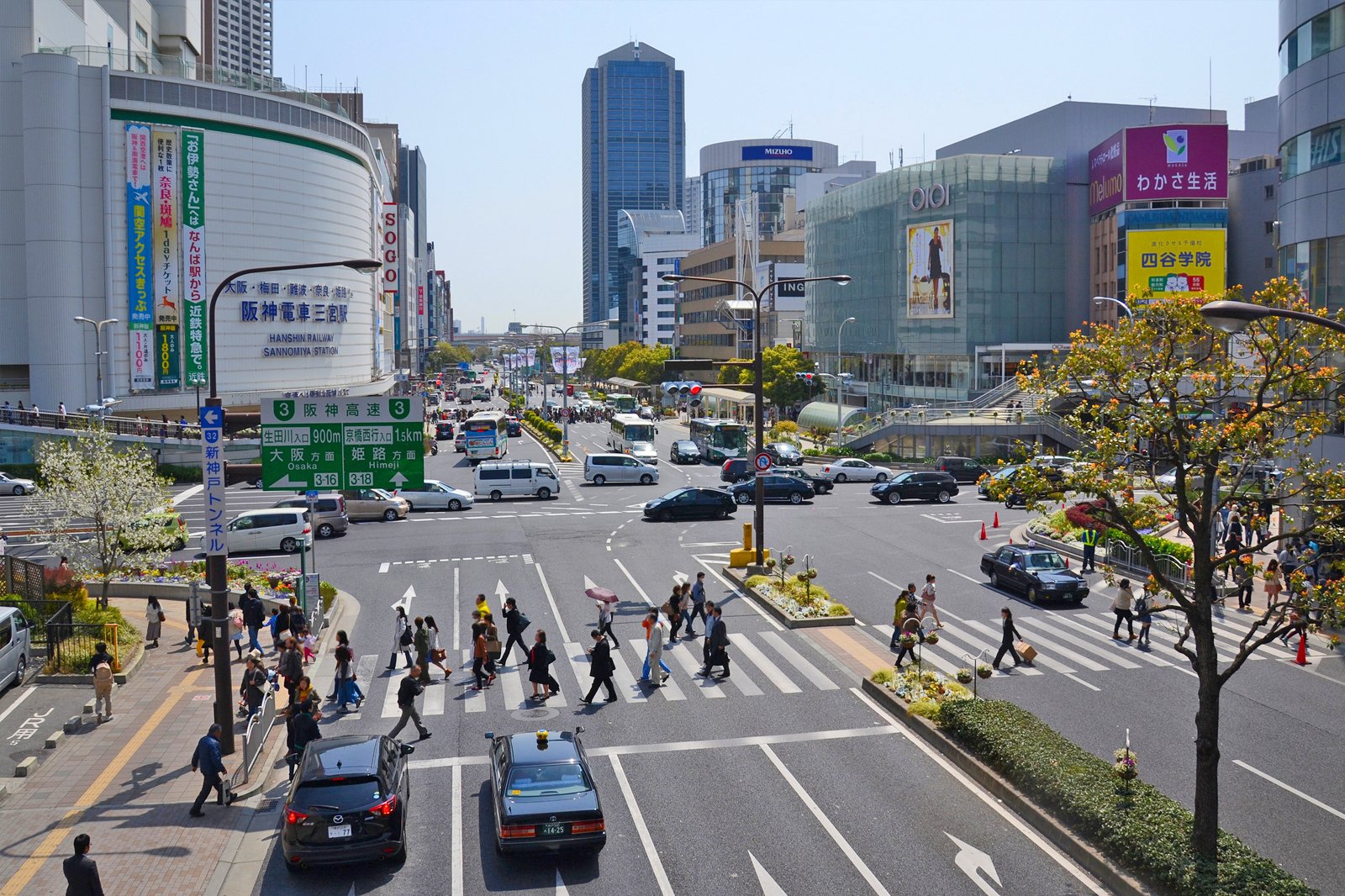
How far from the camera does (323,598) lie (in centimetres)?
3128

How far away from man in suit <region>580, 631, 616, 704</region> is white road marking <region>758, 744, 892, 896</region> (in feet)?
13.2

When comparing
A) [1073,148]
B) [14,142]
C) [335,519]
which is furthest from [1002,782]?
[1073,148]

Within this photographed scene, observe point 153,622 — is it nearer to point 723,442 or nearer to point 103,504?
point 103,504

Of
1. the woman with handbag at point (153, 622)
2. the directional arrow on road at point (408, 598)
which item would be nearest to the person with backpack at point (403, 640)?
the directional arrow on road at point (408, 598)

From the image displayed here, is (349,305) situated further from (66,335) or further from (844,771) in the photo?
(844,771)

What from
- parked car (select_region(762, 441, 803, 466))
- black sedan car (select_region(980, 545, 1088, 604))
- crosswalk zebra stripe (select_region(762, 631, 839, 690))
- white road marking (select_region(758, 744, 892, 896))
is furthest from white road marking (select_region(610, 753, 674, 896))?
parked car (select_region(762, 441, 803, 466))

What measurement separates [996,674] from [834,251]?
8973 centimetres

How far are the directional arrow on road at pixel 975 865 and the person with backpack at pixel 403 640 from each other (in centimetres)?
1316

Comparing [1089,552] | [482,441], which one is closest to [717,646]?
[1089,552]

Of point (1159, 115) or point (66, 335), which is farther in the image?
point (1159, 115)

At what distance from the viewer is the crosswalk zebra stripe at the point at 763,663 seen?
23.8 m

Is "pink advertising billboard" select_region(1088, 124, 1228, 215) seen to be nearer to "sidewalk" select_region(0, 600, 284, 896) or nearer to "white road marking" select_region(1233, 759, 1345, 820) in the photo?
"white road marking" select_region(1233, 759, 1345, 820)

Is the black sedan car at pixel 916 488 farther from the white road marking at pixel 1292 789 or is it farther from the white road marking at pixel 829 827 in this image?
the white road marking at pixel 829 827

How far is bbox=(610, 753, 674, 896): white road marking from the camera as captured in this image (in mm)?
14516
